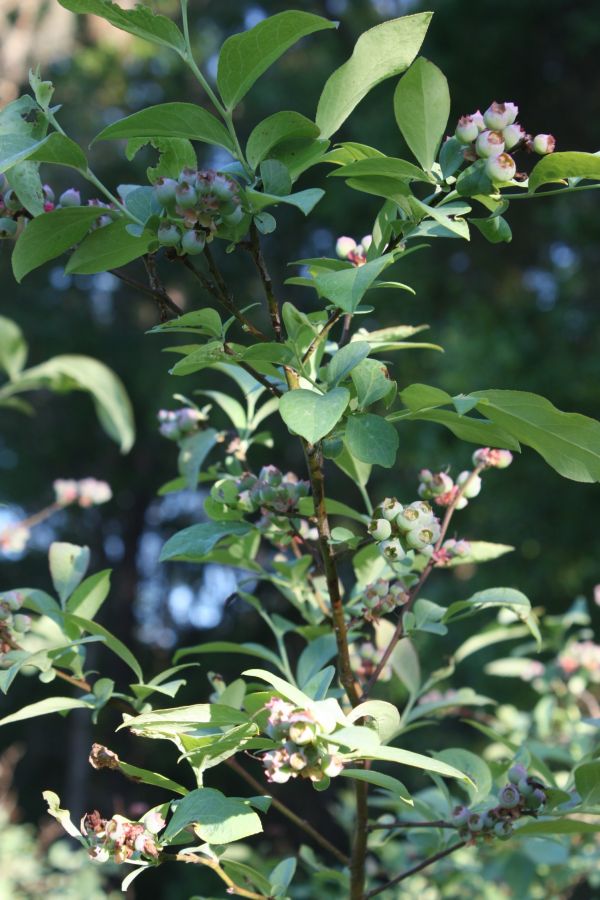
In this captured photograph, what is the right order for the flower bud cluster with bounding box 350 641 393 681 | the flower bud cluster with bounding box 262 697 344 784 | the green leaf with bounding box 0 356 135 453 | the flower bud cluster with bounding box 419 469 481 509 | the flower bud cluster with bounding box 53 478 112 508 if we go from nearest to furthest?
the flower bud cluster with bounding box 262 697 344 784 < the flower bud cluster with bounding box 419 469 481 509 < the flower bud cluster with bounding box 350 641 393 681 < the flower bud cluster with bounding box 53 478 112 508 < the green leaf with bounding box 0 356 135 453

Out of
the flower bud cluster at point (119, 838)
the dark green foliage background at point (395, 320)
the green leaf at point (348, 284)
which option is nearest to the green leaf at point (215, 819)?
the flower bud cluster at point (119, 838)

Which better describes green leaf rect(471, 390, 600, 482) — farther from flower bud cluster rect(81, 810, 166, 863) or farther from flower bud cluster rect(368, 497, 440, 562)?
flower bud cluster rect(81, 810, 166, 863)

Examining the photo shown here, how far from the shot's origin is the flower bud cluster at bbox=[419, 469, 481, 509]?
571mm

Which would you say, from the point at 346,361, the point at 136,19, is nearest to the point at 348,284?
the point at 346,361

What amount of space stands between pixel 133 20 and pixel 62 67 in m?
6.73

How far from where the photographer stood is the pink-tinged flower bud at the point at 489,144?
402 millimetres

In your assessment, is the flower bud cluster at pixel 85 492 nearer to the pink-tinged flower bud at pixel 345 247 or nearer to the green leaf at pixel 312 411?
the pink-tinged flower bud at pixel 345 247

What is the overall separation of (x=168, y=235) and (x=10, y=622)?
26 centimetres

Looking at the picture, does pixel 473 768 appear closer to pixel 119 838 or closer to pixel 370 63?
pixel 119 838

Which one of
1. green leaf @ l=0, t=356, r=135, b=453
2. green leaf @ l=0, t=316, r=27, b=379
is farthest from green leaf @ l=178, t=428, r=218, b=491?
green leaf @ l=0, t=316, r=27, b=379

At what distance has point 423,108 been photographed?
44cm

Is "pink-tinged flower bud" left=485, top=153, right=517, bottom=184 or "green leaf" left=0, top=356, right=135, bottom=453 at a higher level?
"pink-tinged flower bud" left=485, top=153, right=517, bottom=184

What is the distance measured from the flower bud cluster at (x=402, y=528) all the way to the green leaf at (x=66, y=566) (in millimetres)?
232

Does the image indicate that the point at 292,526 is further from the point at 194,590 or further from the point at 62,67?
the point at 62,67
